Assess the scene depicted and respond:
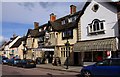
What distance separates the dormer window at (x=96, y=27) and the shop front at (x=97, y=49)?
1.16m

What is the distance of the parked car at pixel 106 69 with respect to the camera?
14948 millimetres

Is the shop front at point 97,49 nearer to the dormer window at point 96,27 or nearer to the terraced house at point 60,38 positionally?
the dormer window at point 96,27

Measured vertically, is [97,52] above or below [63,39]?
below

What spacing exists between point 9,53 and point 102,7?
46.3 m

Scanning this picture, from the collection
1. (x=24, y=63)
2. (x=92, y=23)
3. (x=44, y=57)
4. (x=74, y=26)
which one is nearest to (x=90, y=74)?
(x=92, y=23)

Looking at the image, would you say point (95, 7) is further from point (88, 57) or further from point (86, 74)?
point (86, 74)

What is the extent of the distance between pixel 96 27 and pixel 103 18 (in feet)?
5.35

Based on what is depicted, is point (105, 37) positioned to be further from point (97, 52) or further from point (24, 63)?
point (24, 63)

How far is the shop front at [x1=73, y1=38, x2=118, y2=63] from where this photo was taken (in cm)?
2438

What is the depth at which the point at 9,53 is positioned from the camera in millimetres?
67000

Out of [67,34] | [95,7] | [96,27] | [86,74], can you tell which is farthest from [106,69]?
[67,34]

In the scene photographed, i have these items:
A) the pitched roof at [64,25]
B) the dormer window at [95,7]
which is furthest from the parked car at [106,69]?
the pitched roof at [64,25]

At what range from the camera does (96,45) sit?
2633 centimetres

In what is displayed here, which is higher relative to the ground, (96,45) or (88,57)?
(96,45)
